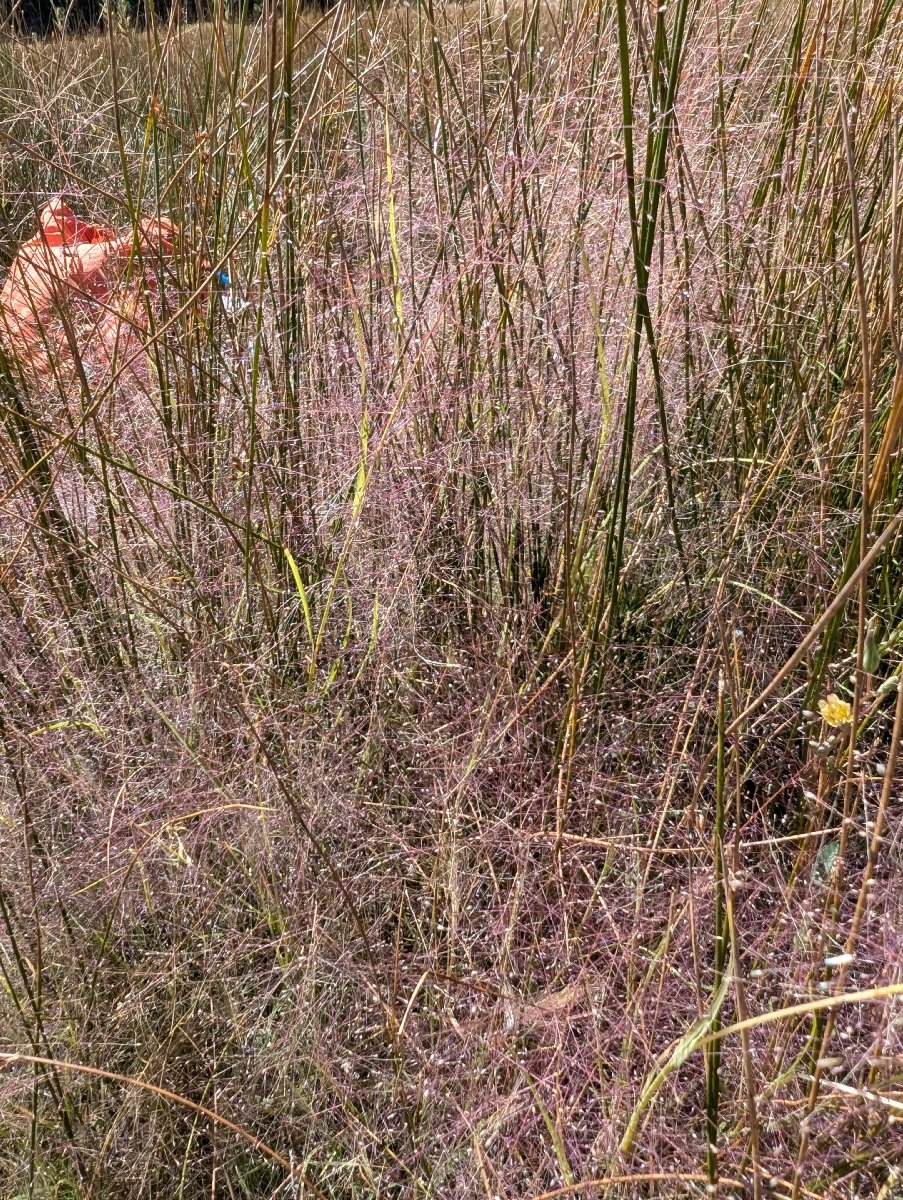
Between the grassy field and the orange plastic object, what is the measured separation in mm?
43

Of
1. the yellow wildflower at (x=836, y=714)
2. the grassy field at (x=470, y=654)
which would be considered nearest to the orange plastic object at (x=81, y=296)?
the grassy field at (x=470, y=654)

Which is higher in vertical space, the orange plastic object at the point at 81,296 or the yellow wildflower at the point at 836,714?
the orange plastic object at the point at 81,296

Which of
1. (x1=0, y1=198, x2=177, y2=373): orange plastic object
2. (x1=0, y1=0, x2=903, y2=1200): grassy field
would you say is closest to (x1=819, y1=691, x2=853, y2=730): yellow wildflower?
(x1=0, y1=0, x2=903, y2=1200): grassy field

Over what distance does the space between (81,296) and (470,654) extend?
57cm

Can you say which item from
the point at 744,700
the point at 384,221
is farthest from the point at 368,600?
the point at 384,221

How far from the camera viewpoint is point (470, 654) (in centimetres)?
106

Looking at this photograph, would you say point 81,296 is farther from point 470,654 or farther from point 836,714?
point 836,714

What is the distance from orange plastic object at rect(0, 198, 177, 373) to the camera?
1.08m

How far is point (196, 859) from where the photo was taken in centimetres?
92

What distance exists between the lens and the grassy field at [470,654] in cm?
76

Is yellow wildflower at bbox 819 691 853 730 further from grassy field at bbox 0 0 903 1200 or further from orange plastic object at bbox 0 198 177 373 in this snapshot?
orange plastic object at bbox 0 198 177 373

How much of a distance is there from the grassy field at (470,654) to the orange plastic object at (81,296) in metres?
0.04

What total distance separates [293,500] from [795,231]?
2.06 ft

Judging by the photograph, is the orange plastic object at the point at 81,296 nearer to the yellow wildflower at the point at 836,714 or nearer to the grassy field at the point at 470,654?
the grassy field at the point at 470,654
